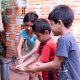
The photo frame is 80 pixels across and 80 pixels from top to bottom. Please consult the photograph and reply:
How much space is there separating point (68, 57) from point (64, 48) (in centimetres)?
12

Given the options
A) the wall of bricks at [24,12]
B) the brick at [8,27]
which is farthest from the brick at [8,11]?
the brick at [8,27]

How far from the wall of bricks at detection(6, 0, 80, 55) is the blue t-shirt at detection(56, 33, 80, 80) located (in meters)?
2.84

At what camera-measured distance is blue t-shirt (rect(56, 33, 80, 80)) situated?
8.98 feet

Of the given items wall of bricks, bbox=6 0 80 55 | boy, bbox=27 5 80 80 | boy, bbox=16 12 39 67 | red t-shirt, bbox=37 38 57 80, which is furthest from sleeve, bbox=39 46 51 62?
wall of bricks, bbox=6 0 80 55

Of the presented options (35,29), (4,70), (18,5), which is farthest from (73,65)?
(18,5)

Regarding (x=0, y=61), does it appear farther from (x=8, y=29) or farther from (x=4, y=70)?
(x=8, y=29)

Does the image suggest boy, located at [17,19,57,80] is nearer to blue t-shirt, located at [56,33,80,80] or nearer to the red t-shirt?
the red t-shirt

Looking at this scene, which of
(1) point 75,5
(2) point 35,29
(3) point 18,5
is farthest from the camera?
(3) point 18,5

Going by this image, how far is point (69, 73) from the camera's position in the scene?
2.87 meters

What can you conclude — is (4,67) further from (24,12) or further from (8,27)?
(8,27)

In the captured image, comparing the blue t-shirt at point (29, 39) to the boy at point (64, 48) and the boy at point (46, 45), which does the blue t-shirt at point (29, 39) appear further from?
the boy at point (64, 48)

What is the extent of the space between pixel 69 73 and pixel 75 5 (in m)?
2.93

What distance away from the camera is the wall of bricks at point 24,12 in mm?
5660

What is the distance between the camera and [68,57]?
2.81 meters
